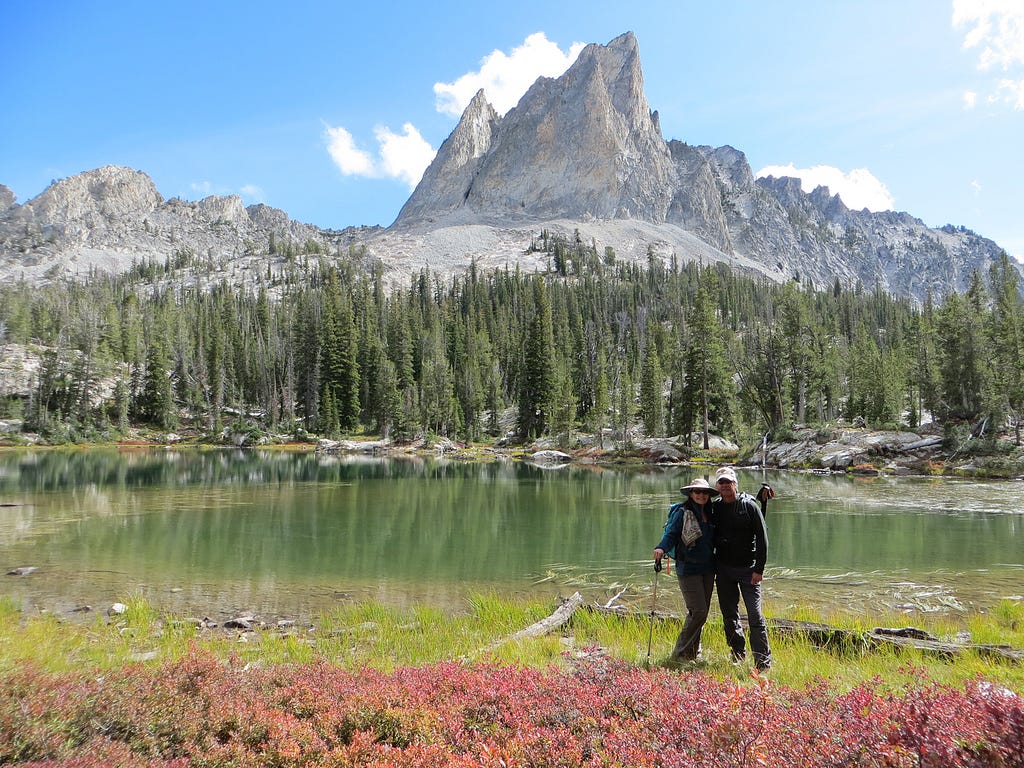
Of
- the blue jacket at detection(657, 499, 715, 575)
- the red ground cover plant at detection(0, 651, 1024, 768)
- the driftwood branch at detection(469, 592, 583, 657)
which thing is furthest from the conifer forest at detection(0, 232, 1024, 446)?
the red ground cover plant at detection(0, 651, 1024, 768)

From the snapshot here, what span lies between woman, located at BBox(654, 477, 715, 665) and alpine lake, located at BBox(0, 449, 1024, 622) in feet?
14.8

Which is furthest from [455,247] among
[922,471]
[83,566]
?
[83,566]

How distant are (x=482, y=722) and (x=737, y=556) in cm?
405

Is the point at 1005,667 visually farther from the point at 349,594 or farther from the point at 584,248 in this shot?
the point at 584,248

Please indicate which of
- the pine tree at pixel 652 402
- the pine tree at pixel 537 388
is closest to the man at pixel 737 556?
the pine tree at pixel 652 402

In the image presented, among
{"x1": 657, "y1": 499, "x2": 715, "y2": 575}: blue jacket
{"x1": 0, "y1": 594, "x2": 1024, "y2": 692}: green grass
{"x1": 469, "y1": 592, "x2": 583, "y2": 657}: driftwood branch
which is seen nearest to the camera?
{"x1": 0, "y1": 594, "x2": 1024, "y2": 692}: green grass

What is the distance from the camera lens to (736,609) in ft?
23.2

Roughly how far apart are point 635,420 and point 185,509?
55.7 meters

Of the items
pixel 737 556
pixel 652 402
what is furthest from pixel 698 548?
pixel 652 402

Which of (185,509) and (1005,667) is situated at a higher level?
(1005,667)

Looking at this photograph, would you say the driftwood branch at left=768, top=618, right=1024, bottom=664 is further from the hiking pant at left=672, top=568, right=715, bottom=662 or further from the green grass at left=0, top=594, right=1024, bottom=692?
the hiking pant at left=672, top=568, right=715, bottom=662

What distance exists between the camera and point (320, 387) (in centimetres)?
9075

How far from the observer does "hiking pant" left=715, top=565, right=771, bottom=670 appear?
6.74 m

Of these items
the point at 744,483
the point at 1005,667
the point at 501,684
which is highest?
the point at 501,684
